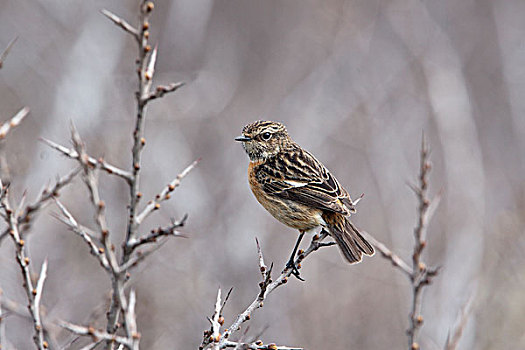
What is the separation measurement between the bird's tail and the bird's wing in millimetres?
148

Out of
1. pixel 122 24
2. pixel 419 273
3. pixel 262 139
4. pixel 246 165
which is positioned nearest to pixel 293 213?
pixel 262 139

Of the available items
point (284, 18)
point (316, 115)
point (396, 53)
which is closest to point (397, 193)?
point (316, 115)

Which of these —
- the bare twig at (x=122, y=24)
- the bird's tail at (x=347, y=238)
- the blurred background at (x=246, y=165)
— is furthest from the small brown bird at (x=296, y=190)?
the bare twig at (x=122, y=24)

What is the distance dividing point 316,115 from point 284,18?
5.02 metres

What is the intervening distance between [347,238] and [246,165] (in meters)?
4.17

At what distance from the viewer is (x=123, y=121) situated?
9.31 metres

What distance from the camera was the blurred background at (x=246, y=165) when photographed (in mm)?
7523

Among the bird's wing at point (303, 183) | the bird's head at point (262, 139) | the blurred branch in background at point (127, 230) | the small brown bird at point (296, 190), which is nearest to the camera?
the blurred branch in background at point (127, 230)

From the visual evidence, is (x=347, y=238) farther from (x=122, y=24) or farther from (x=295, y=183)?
(x=122, y=24)

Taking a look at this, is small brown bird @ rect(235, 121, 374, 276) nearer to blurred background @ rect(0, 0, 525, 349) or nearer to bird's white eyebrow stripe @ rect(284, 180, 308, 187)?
bird's white eyebrow stripe @ rect(284, 180, 308, 187)

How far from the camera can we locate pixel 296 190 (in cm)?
557

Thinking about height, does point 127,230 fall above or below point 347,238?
below

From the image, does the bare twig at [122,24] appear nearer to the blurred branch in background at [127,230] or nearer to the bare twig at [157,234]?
the blurred branch in background at [127,230]

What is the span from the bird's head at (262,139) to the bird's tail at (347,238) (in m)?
0.93
